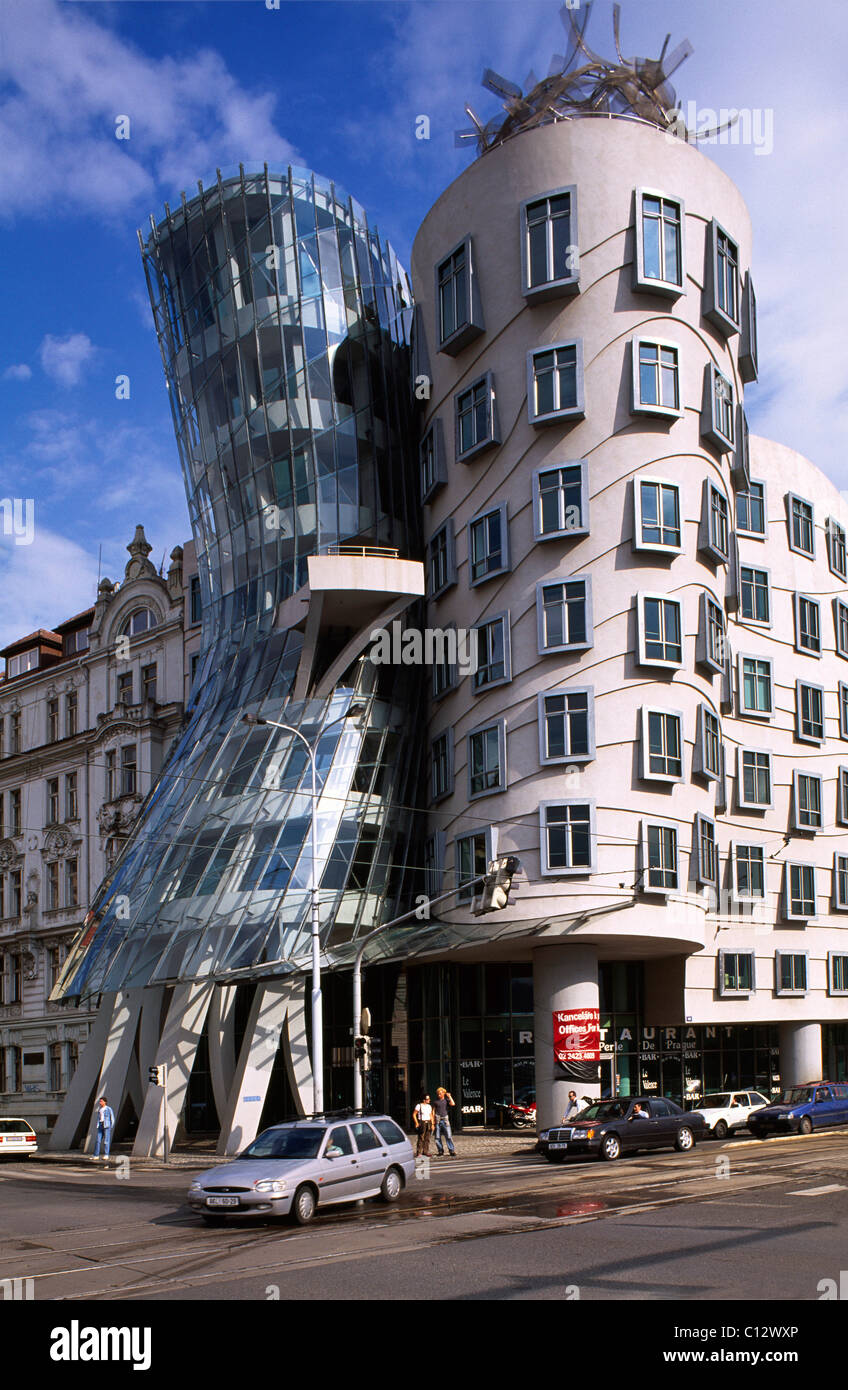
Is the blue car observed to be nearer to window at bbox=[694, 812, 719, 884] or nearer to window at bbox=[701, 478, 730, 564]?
window at bbox=[694, 812, 719, 884]

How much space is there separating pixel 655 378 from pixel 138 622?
30.8 meters

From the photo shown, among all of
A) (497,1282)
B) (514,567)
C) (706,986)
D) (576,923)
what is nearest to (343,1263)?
(497,1282)

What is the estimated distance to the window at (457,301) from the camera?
42.4m

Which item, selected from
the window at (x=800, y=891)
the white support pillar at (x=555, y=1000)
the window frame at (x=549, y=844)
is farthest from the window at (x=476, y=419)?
the window at (x=800, y=891)

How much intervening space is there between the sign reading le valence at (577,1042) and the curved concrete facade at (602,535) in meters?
0.59

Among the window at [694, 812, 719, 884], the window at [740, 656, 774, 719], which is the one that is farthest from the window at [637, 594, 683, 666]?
the window at [740, 656, 774, 719]

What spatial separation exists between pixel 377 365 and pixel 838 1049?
32891mm

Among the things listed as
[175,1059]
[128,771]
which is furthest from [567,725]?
[128,771]

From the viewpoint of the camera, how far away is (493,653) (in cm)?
4100

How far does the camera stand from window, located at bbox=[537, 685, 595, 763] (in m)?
38.2

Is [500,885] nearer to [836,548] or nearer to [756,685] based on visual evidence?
[756,685]
